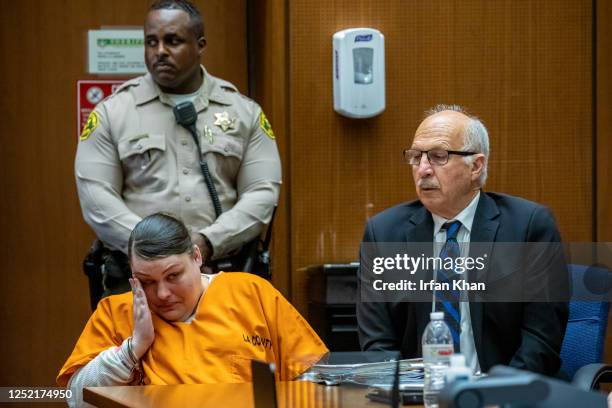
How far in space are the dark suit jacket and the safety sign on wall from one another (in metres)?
2.37

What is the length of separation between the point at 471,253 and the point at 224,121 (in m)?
1.41

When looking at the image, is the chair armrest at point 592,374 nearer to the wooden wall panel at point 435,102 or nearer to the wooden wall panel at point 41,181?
the wooden wall panel at point 435,102

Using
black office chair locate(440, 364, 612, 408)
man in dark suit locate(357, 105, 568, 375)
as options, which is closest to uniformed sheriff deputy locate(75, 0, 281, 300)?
man in dark suit locate(357, 105, 568, 375)

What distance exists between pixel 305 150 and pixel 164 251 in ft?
7.19

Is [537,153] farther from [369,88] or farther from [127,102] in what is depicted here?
[127,102]

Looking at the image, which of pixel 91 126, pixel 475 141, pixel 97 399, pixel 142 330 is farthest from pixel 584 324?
pixel 91 126

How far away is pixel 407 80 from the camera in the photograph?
532 centimetres

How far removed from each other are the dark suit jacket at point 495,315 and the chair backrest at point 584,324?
71 mm

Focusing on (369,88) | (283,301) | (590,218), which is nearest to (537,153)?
(590,218)

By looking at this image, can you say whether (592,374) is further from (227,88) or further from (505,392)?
(227,88)

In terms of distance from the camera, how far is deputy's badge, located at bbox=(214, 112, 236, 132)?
4453mm

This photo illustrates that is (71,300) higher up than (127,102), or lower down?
lower down

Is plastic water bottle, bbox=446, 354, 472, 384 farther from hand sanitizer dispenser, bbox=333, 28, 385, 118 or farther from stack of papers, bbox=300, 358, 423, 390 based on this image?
hand sanitizer dispenser, bbox=333, 28, 385, 118

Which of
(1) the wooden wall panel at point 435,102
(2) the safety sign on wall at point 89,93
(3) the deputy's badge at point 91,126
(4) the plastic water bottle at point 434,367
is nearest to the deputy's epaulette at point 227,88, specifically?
(3) the deputy's badge at point 91,126
